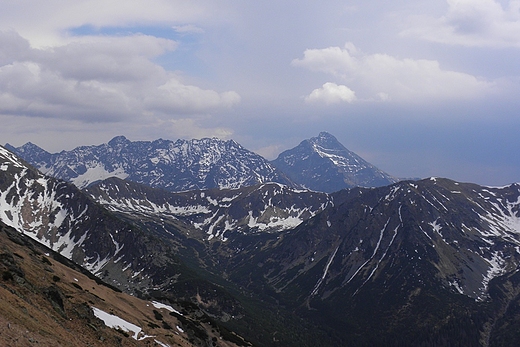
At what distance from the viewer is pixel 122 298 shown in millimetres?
123250

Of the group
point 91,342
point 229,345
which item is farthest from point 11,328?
point 229,345

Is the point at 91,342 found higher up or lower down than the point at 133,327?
higher up

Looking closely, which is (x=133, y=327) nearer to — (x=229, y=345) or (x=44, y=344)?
(x=44, y=344)

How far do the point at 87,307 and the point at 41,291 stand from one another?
41.5 ft

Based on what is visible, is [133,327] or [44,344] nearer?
[44,344]

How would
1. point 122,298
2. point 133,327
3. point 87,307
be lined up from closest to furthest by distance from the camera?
point 87,307 → point 133,327 → point 122,298

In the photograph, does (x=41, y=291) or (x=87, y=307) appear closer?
(x=41, y=291)

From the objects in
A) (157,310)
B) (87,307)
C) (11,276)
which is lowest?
(157,310)

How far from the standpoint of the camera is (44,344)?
150 ft

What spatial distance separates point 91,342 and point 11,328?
61.8 ft

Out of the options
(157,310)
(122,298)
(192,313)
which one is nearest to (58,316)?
(122,298)

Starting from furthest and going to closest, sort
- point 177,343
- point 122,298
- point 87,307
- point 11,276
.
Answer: point 122,298 → point 177,343 → point 87,307 → point 11,276

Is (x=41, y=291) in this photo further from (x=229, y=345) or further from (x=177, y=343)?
Answer: (x=229, y=345)

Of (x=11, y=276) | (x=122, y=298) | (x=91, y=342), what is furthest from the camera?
(x=122, y=298)
